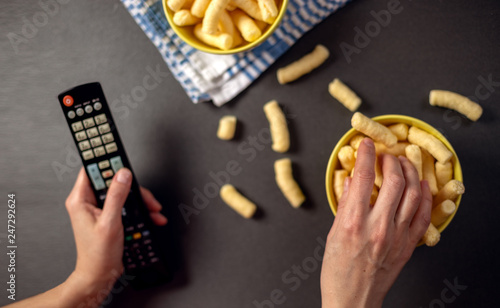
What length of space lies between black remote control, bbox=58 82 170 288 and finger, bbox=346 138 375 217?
1.35ft

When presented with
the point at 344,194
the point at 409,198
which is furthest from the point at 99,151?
the point at 409,198

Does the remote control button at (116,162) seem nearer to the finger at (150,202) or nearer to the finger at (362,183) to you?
the finger at (150,202)

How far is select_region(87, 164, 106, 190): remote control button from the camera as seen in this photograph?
0.76 m

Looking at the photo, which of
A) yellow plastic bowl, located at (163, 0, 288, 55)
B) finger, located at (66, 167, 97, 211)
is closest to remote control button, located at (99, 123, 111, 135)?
finger, located at (66, 167, 97, 211)

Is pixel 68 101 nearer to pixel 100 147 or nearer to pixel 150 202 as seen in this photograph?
pixel 100 147

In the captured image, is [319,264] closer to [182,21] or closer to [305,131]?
[305,131]

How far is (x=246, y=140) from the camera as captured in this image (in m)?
0.83

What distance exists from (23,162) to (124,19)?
0.39 meters

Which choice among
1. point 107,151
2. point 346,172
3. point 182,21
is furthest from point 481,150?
point 107,151

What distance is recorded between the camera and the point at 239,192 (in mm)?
825

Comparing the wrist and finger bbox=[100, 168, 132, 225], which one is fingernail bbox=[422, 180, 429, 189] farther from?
the wrist

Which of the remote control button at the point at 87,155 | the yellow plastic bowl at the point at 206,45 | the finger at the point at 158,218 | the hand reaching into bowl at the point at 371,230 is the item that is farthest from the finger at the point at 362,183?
the remote control button at the point at 87,155

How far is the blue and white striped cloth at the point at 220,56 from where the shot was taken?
0.79 m

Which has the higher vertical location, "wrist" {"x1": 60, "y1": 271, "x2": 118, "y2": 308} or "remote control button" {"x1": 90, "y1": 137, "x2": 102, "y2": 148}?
"remote control button" {"x1": 90, "y1": 137, "x2": 102, "y2": 148}
